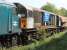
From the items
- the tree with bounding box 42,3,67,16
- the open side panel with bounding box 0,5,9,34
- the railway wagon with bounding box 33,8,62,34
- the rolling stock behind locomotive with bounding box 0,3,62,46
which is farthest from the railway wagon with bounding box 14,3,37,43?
the tree with bounding box 42,3,67,16

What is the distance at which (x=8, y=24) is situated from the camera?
18594mm

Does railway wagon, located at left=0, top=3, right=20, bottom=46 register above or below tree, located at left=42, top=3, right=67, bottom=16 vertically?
below

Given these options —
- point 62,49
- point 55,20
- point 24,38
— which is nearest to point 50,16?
point 55,20

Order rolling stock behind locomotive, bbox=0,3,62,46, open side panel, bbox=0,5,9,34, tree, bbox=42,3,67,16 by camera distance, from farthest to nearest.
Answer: tree, bbox=42,3,67,16, rolling stock behind locomotive, bbox=0,3,62,46, open side panel, bbox=0,5,9,34

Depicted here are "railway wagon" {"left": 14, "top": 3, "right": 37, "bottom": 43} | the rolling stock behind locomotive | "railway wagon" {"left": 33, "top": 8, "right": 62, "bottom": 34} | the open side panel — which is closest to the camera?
the open side panel

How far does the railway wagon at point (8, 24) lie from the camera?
1798 cm

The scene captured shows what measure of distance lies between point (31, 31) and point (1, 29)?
5.58 meters

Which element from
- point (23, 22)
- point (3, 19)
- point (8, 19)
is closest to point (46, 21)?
point (23, 22)

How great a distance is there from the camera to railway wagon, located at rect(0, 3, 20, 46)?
59.0 feet

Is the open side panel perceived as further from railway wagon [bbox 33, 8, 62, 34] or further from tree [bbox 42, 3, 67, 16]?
tree [bbox 42, 3, 67, 16]

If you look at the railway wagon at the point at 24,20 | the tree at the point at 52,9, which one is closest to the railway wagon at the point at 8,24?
the railway wagon at the point at 24,20

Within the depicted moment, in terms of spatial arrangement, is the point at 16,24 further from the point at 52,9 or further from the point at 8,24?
the point at 52,9

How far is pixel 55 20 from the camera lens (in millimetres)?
32625

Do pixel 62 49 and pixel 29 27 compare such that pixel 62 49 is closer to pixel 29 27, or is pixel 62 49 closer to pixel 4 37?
pixel 4 37
